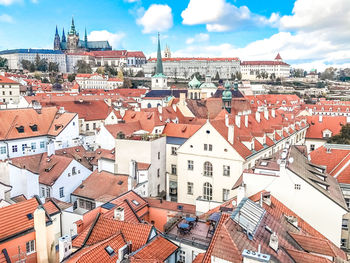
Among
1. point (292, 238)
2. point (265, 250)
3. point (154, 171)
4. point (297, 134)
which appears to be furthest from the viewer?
point (297, 134)

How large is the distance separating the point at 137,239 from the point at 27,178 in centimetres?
1504

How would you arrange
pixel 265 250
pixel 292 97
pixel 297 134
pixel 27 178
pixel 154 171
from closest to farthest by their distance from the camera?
pixel 265 250, pixel 27 178, pixel 154 171, pixel 297 134, pixel 292 97

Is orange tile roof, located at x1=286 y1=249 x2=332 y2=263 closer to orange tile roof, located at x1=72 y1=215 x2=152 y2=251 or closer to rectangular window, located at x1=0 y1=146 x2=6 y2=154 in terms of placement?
orange tile roof, located at x1=72 y1=215 x2=152 y2=251

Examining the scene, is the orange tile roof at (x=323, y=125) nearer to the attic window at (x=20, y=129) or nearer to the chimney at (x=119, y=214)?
the attic window at (x=20, y=129)

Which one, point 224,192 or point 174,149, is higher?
point 174,149

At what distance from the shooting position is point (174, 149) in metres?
35.0

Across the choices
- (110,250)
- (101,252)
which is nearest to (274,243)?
(110,250)

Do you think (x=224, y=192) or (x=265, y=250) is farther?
(x=224, y=192)

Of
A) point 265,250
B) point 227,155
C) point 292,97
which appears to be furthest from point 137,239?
point 292,97

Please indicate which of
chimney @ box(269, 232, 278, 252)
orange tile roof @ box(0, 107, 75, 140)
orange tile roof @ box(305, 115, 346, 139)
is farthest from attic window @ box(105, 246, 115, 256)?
orange tile roof @ box(305, 115, 346, 139)

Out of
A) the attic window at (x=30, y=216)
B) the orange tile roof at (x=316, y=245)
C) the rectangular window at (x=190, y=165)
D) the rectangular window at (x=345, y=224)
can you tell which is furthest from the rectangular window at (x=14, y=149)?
the rectangular window at (x=345, y=224)

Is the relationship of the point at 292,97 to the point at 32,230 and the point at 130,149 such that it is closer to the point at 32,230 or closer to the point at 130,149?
the point at 130,149

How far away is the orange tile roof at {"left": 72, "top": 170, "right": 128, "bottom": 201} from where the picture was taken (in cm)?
2689

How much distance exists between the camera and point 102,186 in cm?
2794
